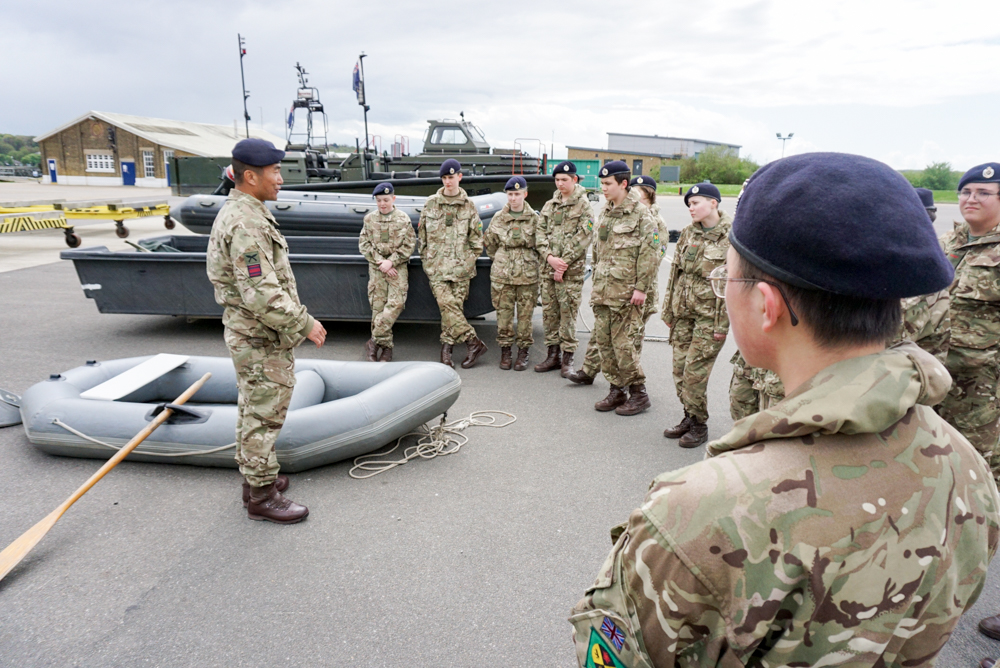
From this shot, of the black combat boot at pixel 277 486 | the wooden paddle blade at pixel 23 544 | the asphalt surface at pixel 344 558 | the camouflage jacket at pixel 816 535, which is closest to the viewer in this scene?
the camouflage jacket at pixel 816 535

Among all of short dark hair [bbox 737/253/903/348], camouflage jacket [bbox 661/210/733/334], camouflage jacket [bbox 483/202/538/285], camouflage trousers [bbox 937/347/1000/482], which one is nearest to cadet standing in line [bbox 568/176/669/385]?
camouflage jacket [bbox 661/210/733/334]

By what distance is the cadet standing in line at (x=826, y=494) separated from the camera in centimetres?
70

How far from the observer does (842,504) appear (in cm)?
70

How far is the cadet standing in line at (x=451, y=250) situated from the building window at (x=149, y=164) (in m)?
37.5

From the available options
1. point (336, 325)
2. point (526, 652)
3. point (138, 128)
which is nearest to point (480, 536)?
point (526, 652)

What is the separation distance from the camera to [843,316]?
759 millimetres

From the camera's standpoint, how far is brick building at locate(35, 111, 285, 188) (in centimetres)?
3631

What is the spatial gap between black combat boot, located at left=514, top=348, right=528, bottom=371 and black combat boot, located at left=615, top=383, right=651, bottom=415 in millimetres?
1323

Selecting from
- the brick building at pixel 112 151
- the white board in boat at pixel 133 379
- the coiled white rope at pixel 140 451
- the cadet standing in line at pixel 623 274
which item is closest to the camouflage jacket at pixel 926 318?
the cadet standing in line at pixel 623 274

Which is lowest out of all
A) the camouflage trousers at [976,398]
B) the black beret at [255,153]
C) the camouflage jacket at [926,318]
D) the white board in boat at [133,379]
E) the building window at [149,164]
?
the white board in boat at [133,379]

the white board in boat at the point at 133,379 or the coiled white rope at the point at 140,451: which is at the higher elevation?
the white board in boat at the point at 133,379

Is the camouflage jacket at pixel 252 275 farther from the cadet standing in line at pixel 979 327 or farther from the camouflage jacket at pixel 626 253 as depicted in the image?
the cadet standing in line at pixel 979 327

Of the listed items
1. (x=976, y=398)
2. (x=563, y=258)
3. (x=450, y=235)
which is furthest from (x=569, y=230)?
(x=976, y=398)

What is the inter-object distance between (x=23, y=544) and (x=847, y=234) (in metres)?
3.38
